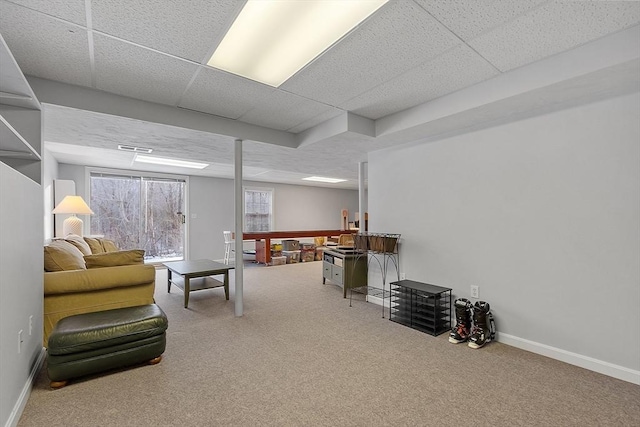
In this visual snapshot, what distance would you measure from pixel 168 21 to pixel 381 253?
2.99m

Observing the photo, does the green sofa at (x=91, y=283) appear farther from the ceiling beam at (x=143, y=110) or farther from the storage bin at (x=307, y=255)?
the storage bin at (x=307, y=255)

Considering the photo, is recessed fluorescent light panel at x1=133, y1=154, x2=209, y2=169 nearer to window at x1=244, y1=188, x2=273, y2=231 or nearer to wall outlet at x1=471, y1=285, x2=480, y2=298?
window at x1=244, y1=188, x2=273, y2=231

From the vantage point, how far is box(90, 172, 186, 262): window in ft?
20.7

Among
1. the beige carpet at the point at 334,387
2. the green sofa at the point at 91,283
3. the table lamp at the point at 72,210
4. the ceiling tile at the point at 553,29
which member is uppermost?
the ceiling tile at the point at 553,29

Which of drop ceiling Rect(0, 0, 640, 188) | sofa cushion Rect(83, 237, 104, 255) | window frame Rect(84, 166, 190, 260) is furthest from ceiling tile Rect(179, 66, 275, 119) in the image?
window frame Rect(84, 166, 190, 260)

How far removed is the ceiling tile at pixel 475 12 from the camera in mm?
1549

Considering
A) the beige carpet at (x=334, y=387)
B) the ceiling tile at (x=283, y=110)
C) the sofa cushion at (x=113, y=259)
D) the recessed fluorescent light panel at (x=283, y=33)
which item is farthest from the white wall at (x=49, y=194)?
the recessed fluorescent light panel at (x=283, y=33)

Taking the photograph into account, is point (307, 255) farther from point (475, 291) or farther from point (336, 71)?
point (336, 71)

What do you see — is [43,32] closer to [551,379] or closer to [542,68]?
[542,68]

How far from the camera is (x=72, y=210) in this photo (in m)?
4.50

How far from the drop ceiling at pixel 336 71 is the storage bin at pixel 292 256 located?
421 centimetres

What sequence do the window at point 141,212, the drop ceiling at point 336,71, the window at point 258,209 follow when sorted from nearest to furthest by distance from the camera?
1. the drop ceiling at point 336,71
2. the window at point 141,212
3. the window at point 258,209

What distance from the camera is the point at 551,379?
210 centimetres

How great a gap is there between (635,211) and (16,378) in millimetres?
4096
